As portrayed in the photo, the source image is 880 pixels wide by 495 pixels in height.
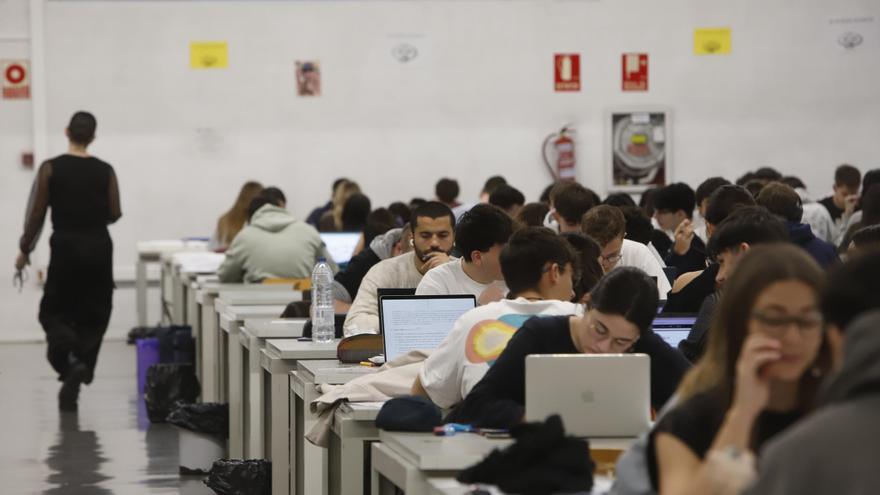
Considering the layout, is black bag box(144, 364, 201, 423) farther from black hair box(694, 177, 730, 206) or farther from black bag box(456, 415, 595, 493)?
black bag box(456, 415, 595, 493)

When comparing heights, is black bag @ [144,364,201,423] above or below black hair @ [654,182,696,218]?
below

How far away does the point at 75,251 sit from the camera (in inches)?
384

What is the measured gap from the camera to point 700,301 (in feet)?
19.6

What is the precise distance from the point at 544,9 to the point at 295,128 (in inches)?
111

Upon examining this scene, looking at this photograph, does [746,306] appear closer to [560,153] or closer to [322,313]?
[322,313]

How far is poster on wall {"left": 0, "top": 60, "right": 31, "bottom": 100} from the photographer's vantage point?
14477 mm

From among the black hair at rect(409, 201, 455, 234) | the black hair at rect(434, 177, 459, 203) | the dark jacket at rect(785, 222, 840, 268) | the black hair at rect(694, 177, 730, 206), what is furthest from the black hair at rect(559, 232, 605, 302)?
the black hair at rect(434, 177, 459, 203)

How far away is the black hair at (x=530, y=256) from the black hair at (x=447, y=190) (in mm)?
9086

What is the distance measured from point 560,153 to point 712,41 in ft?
6.50

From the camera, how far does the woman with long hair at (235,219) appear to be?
1257cm

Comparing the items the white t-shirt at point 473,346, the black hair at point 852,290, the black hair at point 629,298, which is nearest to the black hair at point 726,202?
the white t-shirt at point 473,346

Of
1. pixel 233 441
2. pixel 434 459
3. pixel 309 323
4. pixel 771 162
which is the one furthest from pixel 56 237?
pixel 771 162

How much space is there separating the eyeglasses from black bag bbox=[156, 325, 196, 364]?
8.27 meters

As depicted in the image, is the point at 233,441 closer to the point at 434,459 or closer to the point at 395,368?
the point at 395,368
